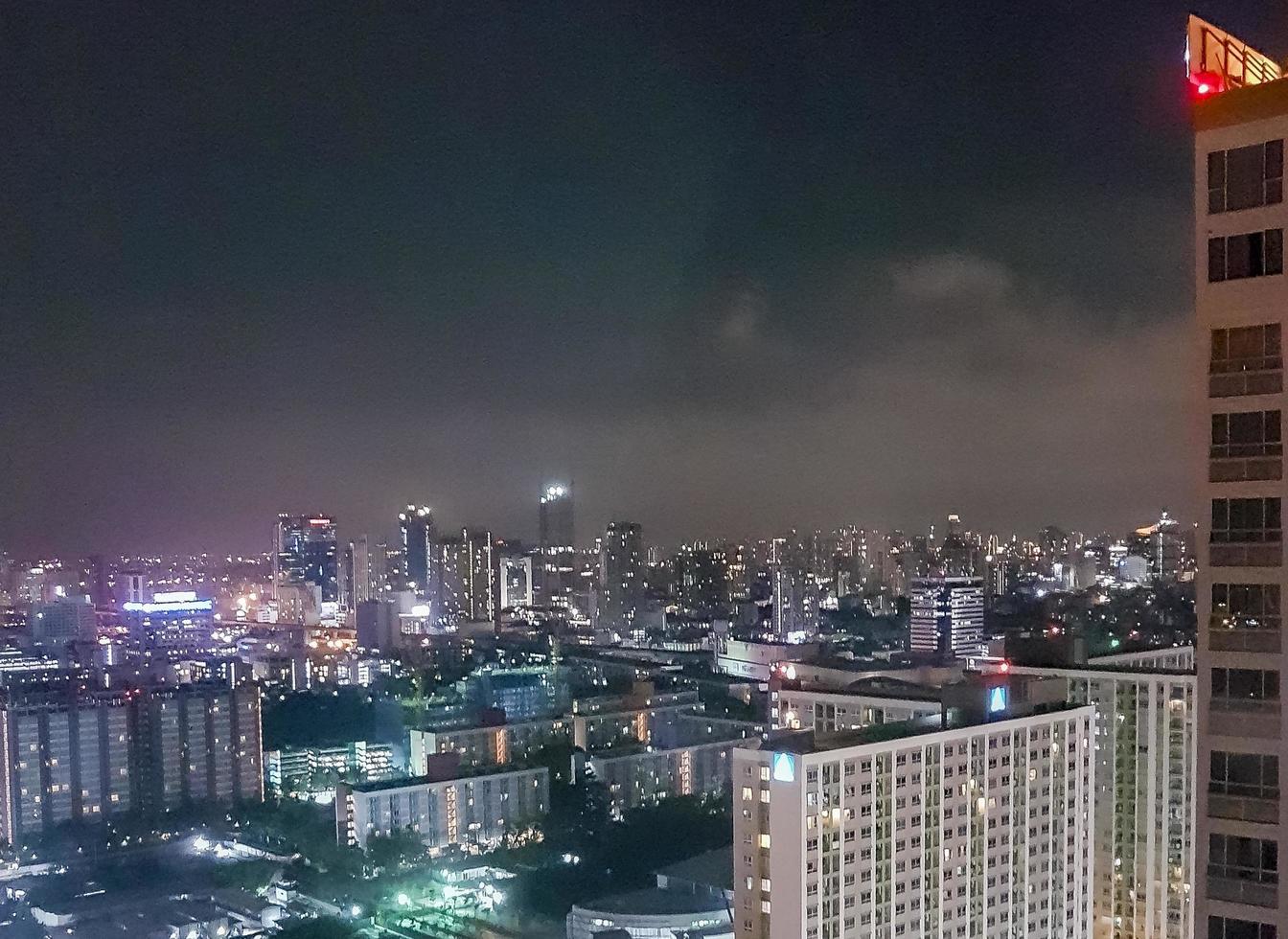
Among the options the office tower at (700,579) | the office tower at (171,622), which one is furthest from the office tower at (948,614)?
the office tower at (171,622)

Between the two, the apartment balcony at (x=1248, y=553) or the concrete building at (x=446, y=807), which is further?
the concrete building at (x=446, y=807)

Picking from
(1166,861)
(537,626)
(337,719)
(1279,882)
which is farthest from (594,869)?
(537,626)

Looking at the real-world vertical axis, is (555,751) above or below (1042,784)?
below

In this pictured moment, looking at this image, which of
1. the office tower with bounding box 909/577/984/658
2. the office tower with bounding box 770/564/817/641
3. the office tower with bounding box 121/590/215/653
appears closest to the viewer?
the office tower with bounding box 909/577/984/658

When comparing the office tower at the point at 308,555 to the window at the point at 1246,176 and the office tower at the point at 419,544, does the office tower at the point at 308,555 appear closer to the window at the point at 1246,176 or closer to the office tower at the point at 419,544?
the office tower at the point at 419,544

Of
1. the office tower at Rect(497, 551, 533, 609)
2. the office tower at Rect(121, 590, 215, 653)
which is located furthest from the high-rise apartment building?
the office tower at Rect(497, 551, 533, 609)

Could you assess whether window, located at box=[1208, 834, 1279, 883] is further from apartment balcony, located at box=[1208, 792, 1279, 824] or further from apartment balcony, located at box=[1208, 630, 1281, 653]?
apartment balcony, located at box=[1208, 630, 1281, 653]

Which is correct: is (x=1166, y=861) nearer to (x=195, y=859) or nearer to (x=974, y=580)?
(x=195, y=859)
